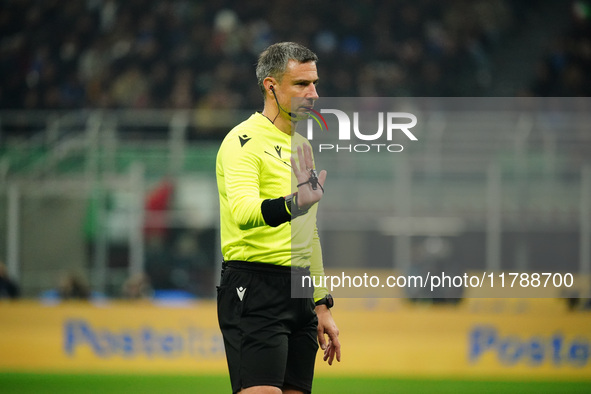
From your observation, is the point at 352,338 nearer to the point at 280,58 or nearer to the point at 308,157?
the point at 280,58

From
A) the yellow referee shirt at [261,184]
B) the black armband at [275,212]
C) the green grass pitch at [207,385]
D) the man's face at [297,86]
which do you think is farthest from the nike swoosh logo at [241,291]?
the green grass pitch at [207,385]

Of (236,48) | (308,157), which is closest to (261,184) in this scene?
(308,157)

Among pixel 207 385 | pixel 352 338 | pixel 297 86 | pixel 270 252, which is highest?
pixel 297 86

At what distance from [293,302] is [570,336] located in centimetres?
699

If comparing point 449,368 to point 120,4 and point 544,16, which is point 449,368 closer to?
point 544,16

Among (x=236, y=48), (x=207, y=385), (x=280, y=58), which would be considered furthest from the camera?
(x=236, y=48)

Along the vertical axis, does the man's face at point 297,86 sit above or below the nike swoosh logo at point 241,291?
above

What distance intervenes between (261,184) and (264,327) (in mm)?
563

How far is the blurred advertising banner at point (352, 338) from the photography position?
10141 mm

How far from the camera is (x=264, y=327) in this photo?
3.65m

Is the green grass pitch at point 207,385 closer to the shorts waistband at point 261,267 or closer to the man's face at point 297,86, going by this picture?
the shorts waistband at point 261,267

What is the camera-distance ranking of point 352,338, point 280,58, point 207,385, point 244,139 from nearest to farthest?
point 244,139
point 280,58
point 207,385
point 352,338

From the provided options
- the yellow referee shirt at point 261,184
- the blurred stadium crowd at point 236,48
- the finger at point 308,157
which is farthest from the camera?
the blurred stadium crowd at point 236,48

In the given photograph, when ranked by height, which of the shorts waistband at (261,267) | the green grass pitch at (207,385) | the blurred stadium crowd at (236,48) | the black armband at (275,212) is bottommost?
the green grass pitch at (207,385)
